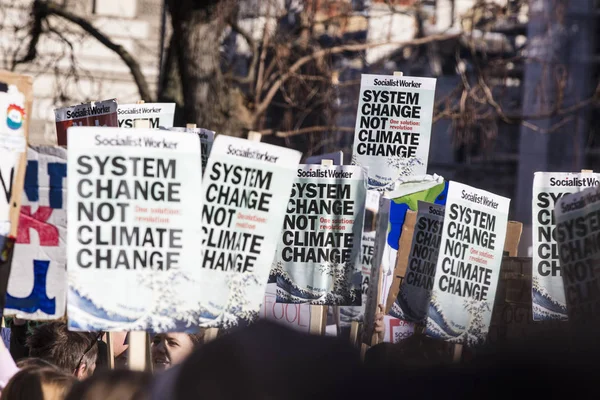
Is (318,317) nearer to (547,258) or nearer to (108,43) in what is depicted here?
(547,258)

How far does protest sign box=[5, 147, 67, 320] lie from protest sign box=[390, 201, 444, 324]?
6.69ft

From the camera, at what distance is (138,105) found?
5414 millimetres

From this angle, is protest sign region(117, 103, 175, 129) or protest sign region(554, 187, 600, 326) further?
protest sign region(117, 103, 175, 129)

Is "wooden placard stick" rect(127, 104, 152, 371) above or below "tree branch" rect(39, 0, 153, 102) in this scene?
below

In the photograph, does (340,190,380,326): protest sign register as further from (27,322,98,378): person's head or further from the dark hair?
the dark hair

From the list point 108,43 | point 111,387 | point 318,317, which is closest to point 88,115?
point 318,317

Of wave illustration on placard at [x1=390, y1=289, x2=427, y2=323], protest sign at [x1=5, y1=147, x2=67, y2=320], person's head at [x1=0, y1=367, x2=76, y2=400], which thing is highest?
protest sign at [x1=5, y1=147, x2=67, y2=320]

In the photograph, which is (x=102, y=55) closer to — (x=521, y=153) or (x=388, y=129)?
(x=388, y=129)

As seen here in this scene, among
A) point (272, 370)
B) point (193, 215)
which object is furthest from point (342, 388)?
point (193, 215)

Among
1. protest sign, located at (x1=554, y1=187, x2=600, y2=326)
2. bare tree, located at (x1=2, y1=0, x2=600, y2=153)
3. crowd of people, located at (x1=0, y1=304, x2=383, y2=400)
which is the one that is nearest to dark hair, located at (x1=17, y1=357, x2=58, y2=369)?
crowd of people, located at (x1=0, y1=304, x2=383, y2=400)

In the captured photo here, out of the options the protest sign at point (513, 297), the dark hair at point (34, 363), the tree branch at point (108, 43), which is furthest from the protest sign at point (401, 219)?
the tree branch at point (108, 43)

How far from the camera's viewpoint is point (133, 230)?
3.44m

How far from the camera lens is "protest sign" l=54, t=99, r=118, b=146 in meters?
4.87

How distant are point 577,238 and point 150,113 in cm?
258
